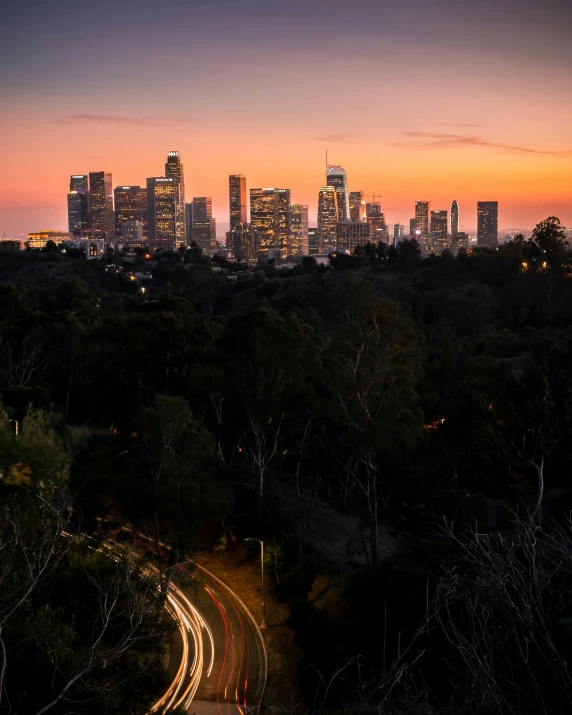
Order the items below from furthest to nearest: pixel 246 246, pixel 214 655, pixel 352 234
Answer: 1. pixel 246 246
2. pixel 352 234
3. pixel 214 655

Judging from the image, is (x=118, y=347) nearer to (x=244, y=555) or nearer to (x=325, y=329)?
(x=244, y=555)

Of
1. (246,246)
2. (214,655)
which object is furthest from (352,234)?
(214,655)

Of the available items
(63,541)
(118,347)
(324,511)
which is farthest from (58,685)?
(118,347)

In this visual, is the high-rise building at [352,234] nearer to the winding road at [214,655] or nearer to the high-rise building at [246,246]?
the high-rise building at [246,246]

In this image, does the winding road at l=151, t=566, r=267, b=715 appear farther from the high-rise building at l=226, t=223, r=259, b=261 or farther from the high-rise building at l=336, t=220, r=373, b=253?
the high-rise building at l=226, t=223, r=259, b=261

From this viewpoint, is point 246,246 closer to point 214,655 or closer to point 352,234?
point 352,234

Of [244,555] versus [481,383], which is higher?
[481,383]

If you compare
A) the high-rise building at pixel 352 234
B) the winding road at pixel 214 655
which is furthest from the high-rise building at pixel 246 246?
the winding road at pixel 214 655

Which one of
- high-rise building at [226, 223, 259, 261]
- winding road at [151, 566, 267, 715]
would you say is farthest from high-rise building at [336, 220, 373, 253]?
winding road at [151, 566, 267, 715]
